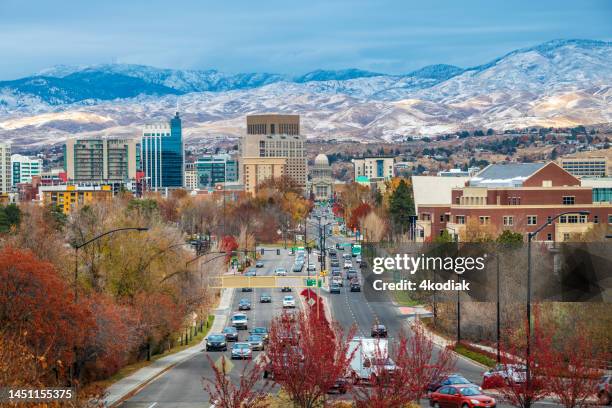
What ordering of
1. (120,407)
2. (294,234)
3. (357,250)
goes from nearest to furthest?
(120,407) → (357,250) → (294,234)

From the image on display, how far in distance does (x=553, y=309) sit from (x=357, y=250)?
8465cm

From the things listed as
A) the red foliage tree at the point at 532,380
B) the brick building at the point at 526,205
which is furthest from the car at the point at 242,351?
the brick building at the point at 526,205

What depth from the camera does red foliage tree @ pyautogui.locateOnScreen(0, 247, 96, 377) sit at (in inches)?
1914

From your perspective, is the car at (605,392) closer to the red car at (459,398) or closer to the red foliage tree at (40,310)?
the red car at (459,398)

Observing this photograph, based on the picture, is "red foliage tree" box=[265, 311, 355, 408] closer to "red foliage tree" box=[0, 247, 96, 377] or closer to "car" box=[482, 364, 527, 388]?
"car" box=[482, 364, 527, 388]

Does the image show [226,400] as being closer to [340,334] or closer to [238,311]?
[340,334]

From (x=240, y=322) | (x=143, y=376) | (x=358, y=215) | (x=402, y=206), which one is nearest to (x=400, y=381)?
(x=143, y=376)

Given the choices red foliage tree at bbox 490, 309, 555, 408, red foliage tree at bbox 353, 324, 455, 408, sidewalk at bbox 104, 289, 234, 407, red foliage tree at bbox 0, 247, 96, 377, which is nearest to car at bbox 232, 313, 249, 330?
sidewalk at bbox 104, 289, 234, 407


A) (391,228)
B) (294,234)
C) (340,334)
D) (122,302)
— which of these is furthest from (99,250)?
(294,234)

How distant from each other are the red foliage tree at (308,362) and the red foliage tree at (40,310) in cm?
1034

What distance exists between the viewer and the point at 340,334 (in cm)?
4216

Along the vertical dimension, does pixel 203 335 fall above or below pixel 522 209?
below

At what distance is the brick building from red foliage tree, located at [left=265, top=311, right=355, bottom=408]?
240 ft

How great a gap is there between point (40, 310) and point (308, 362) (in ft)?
45.4
